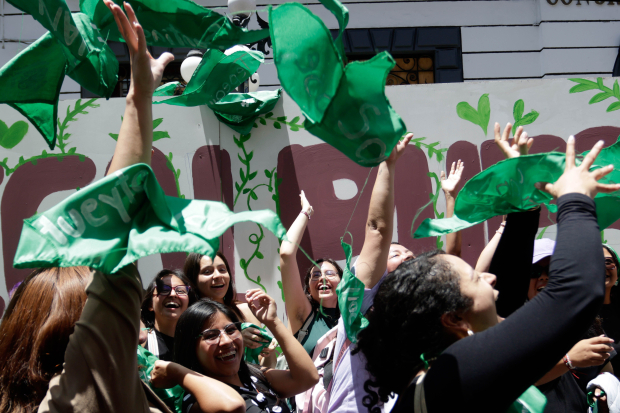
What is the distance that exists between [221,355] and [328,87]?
124 cm

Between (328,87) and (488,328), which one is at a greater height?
(328,87)

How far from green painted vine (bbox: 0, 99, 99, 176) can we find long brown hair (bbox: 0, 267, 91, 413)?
2498mm

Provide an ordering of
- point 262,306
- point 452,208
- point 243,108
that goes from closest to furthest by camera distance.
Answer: point 262,306, point 452,208, point 243,108

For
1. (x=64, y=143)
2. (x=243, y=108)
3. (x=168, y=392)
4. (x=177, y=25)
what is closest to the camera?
(x=177, y=25)

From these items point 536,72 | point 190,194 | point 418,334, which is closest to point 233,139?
point 190,194

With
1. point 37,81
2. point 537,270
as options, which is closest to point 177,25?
point 37,81

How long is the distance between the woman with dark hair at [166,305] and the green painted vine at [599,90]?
280cm

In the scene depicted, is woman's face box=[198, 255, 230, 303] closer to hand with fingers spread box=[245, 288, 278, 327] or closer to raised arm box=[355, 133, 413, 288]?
hand with fingers spread box=[245, 288, 278, 327]

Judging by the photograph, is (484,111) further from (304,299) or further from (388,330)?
(388,330)

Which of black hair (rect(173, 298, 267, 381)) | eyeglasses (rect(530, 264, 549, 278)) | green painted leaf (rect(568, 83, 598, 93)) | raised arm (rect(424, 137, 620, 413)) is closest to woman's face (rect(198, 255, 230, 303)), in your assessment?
black hair (rect(173, 298, 267, 381))

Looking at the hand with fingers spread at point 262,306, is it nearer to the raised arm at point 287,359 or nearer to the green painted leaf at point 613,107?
the raised arm at point 287,359

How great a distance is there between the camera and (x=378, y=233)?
72.1 inches

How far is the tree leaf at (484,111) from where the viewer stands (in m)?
3.53

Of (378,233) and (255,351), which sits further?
(255,351)
